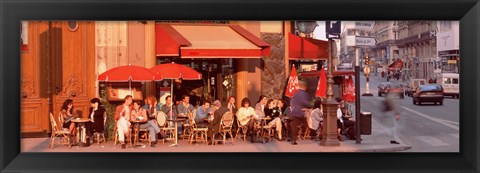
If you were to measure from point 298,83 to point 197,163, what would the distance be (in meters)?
10.2

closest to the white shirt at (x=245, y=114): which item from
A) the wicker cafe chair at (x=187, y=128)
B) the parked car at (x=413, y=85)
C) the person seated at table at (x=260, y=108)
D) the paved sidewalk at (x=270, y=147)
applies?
the person seated at table at (x=260, y=108)

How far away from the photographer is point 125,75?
1452 cm

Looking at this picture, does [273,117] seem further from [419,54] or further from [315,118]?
[419,54]

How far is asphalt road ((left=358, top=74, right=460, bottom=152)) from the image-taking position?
48.5 ft

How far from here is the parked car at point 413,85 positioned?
16.9 m

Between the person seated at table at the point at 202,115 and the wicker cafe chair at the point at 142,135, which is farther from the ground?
the person seated at table at the point at 202,115

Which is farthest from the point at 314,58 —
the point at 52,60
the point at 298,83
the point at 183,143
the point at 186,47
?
the point at 52,60

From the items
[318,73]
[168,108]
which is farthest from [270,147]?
[318,73]

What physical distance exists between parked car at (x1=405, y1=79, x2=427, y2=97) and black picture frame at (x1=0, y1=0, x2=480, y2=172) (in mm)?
10146

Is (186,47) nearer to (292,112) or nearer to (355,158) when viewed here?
(292,112)

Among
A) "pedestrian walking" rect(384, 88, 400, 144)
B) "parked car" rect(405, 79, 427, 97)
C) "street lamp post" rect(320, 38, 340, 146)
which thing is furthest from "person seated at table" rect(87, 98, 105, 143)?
"parked car" rect(405, 79, 427, 97)

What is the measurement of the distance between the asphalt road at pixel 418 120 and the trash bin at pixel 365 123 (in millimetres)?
253

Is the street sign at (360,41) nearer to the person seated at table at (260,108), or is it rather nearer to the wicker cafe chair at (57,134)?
the person seated at table at (260,108)

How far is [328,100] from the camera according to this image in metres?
14.1
